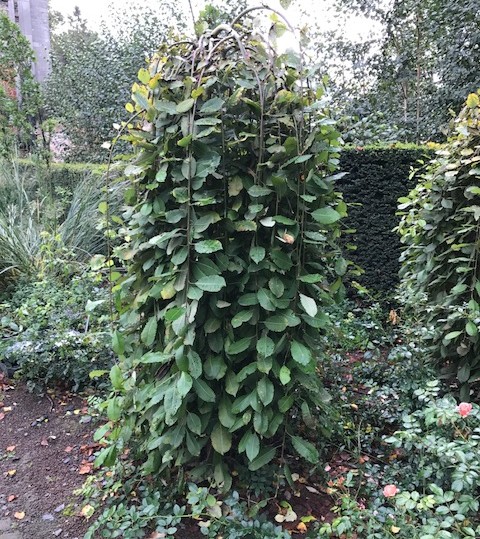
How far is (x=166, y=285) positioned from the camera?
5.19 feet

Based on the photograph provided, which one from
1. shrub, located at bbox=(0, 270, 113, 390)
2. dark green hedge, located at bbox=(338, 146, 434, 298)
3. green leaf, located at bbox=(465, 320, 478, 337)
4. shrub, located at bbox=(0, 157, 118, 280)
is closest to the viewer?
green leaf, located at bbox=(465, 320, 478, 337)

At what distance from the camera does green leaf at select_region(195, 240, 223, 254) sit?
150cm

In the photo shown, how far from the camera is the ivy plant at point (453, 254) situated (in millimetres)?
2174

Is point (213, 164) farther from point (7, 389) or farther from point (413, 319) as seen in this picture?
point (7, 389)

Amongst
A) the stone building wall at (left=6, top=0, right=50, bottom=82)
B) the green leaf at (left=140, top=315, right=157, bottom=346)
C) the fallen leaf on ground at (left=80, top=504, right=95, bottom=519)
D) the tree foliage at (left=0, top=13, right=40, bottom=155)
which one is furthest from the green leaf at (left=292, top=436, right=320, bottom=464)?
the stone building wall at (left=6, top=0, right=50, bottom=82)

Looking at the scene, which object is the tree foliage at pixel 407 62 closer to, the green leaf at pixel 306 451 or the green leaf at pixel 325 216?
the green leaf at pixel 325 216

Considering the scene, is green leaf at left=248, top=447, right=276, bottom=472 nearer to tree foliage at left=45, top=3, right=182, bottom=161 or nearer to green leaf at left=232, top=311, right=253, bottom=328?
green leaf at left=232, top=311, right=253, bottom=328

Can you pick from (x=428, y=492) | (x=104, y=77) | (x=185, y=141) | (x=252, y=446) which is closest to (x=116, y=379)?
(x=252, y=446)

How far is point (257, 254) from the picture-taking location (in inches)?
61.0

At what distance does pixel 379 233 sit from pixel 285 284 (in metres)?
2.93

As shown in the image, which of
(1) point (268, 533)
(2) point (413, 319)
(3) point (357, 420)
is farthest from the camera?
(2) point (413, 319)

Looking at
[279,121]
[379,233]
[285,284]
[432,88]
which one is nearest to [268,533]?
[285,284]

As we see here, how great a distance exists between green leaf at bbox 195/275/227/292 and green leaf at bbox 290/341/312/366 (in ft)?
1.12

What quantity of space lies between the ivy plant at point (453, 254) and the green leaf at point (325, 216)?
886 millimetres
